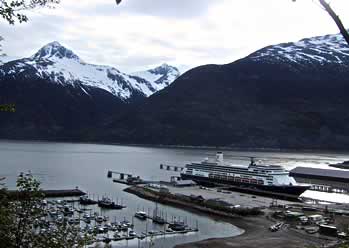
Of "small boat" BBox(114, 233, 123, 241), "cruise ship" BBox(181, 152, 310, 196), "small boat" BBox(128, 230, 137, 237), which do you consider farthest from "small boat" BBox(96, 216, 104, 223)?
"cruise ship" BBox(181, 152, 310, 196)

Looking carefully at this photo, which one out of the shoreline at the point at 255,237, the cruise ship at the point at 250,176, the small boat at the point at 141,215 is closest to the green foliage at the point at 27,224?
the shoreline at the point at 255,237

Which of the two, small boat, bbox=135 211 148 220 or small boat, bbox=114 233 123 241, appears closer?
small boat, bbox=114 233 123 241

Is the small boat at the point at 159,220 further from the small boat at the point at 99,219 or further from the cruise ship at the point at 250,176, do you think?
the cruise ship at the point at 250,176

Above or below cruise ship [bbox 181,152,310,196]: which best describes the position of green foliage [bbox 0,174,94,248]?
above

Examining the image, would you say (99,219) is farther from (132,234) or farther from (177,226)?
(177,226)

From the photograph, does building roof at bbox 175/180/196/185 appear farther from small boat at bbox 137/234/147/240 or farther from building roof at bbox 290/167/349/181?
small boat at bbox 137/234/147/240

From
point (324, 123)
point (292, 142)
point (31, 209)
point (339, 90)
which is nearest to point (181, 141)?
point (292, 142)
